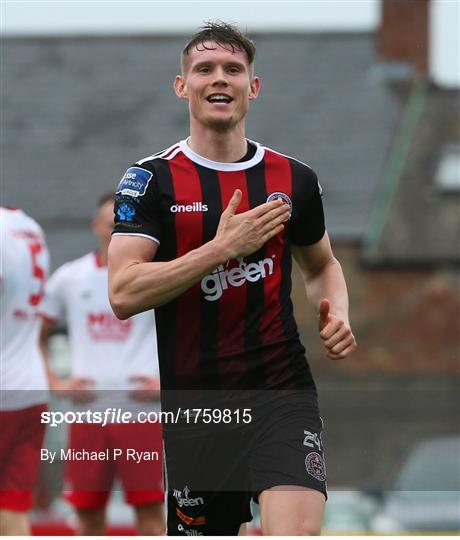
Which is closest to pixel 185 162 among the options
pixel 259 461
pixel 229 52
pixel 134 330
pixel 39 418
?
pixel 229 52

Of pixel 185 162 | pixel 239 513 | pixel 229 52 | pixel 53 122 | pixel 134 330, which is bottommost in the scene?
pixel 239 513

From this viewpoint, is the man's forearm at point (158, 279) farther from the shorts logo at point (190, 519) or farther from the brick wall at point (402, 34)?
the brick wall at point (402, 34)

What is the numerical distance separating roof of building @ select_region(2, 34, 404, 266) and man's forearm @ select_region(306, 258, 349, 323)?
17518mm

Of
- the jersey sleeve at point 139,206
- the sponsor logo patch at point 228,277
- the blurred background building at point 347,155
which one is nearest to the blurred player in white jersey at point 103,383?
the sponsor logo patch at point 228,277

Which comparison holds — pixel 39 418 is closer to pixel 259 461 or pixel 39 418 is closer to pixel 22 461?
pixel 22 461

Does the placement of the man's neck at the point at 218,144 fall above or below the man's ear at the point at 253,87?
below

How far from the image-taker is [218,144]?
4.99m

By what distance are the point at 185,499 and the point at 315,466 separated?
0.56 meters

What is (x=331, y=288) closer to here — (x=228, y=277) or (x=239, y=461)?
(x=228, y=277)

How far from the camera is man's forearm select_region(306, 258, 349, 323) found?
5.11 meters

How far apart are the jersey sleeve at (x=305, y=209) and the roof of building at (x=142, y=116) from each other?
17.7m

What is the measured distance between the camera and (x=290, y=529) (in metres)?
4.59

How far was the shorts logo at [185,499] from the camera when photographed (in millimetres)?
5043

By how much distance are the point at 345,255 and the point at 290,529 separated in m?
18.6
